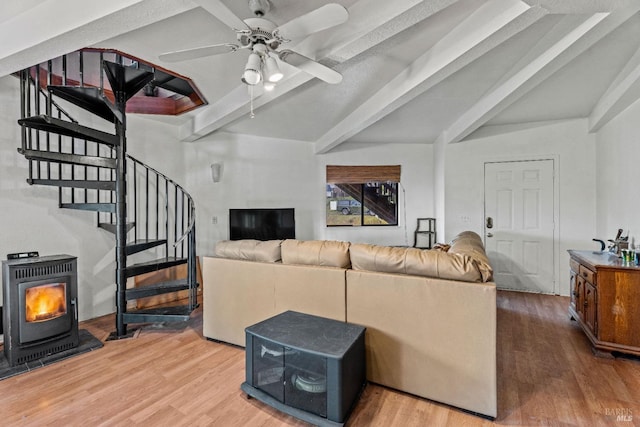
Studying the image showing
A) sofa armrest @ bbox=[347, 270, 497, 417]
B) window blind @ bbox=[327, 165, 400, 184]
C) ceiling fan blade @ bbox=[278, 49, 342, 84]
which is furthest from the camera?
window blind @ bbox=[327, 165, 400, 184]

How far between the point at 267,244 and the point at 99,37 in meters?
1.90

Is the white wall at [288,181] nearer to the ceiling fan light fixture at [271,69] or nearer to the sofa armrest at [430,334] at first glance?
the ceiling fan light fixture at [271,69]

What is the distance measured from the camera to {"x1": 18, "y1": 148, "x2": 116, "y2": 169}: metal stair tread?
97.7 inches

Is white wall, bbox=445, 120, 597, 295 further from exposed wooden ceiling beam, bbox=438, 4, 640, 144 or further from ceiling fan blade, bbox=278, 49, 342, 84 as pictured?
ceiling fan blade, bbox=278, 49, 342, 84

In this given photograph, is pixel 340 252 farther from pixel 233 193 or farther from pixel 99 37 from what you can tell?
pixel 233 193

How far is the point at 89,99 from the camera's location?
2674 millimetres

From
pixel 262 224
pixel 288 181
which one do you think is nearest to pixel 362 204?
pixel 288 181

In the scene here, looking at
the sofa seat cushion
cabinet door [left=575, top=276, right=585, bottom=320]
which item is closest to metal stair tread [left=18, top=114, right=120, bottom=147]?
the sofa seat cushion

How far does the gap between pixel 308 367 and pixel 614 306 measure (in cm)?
259

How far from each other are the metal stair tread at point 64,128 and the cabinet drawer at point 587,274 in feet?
15.0

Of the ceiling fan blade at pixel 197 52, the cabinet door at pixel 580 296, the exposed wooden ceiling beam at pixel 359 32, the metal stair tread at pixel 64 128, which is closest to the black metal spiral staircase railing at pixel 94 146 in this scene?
the metal stair tread at pixel 64 128

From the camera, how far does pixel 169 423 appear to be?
1761 mm

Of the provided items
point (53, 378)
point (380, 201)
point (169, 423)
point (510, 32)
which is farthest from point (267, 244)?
point (380, 201)

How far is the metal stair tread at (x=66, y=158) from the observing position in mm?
2481
